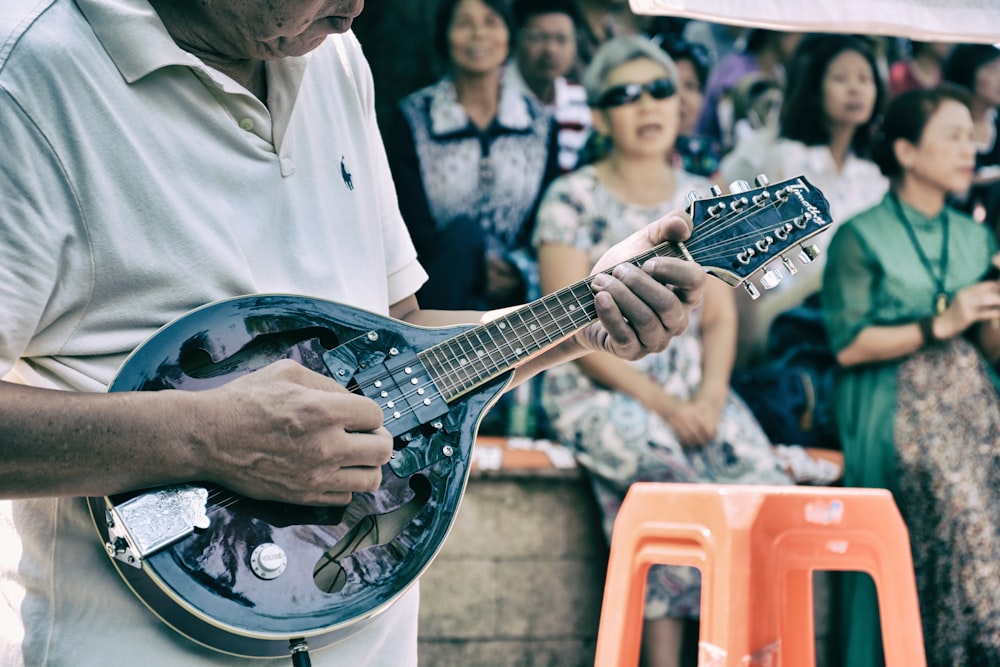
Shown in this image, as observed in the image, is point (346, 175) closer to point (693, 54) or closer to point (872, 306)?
point (693, 54)

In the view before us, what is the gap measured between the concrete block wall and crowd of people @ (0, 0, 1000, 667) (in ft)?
0.61

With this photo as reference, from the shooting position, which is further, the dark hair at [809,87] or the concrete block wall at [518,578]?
the dark hair at [809,87]

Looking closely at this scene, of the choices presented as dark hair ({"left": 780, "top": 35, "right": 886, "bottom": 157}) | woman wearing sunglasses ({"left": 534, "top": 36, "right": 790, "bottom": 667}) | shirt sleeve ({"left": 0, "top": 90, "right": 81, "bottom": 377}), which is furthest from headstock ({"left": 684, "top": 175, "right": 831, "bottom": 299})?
dark hair ({"left": 780, "top": 35, "right": 886, "bottom": 157})

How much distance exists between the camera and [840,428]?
4.38m

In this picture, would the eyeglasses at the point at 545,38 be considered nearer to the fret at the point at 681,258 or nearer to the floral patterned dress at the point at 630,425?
the floral patterned dress at the point at 630,425

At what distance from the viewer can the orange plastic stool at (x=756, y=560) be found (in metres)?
2.29

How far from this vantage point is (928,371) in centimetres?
436

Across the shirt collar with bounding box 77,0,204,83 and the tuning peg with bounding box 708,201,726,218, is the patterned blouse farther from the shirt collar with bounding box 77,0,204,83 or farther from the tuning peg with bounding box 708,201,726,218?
the shirt collar with bounding box 77,0,204,83

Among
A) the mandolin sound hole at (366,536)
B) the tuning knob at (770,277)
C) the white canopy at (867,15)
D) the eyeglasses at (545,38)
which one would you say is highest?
the eyeglasses at (545,38)

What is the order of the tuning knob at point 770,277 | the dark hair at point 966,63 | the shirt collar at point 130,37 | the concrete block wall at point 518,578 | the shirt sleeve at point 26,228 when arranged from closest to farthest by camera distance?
the shirt sleeve at point 26,228 < the shirt collar at point 130,37 < the tuning knob at point 770,277 < the concrete block wall at point 518,578 < the dark hair at point 966,63

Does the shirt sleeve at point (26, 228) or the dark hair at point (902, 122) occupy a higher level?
the dark hair at point (902, 122)

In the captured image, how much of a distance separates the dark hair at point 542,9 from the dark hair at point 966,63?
1744 millimetres

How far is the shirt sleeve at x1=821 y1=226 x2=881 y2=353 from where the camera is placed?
4.34 meters

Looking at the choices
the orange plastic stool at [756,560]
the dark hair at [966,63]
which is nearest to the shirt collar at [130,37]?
the orange plastic stool at [756,560]
